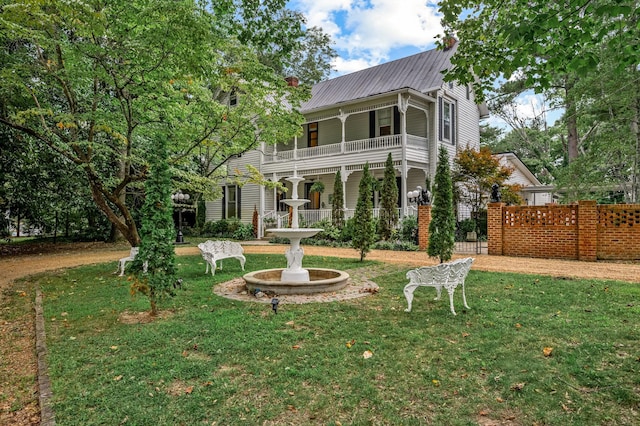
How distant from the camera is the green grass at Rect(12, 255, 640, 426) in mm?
3051

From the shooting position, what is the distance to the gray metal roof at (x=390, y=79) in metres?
19.3

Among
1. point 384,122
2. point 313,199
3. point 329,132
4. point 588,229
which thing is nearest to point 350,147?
point 384,122

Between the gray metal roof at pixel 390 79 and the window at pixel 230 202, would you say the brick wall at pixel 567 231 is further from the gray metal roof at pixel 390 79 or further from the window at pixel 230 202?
the window at pixel 230 202

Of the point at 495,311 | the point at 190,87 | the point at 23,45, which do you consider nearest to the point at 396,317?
the point at 495,311

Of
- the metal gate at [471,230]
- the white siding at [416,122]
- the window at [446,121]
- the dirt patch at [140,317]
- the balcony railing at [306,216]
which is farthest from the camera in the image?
the white siding at [416,122]

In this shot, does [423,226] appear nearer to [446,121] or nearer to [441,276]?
[446,121]

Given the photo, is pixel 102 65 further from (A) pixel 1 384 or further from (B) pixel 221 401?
(B) pixel 221 401

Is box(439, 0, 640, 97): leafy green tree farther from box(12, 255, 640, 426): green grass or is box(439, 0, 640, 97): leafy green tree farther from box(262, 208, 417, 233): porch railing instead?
box(262, 208, 417, 233): porch railing

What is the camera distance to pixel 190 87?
1051 centimetres

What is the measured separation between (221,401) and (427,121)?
60.6 feet

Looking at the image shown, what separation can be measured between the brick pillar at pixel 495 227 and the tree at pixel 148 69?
A: 711 cm

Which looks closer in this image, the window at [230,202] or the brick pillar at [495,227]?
the brick pillar at [495,227]

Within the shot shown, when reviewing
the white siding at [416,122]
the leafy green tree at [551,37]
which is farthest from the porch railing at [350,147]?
the leafy green tree at [551,37]

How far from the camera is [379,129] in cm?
2030
